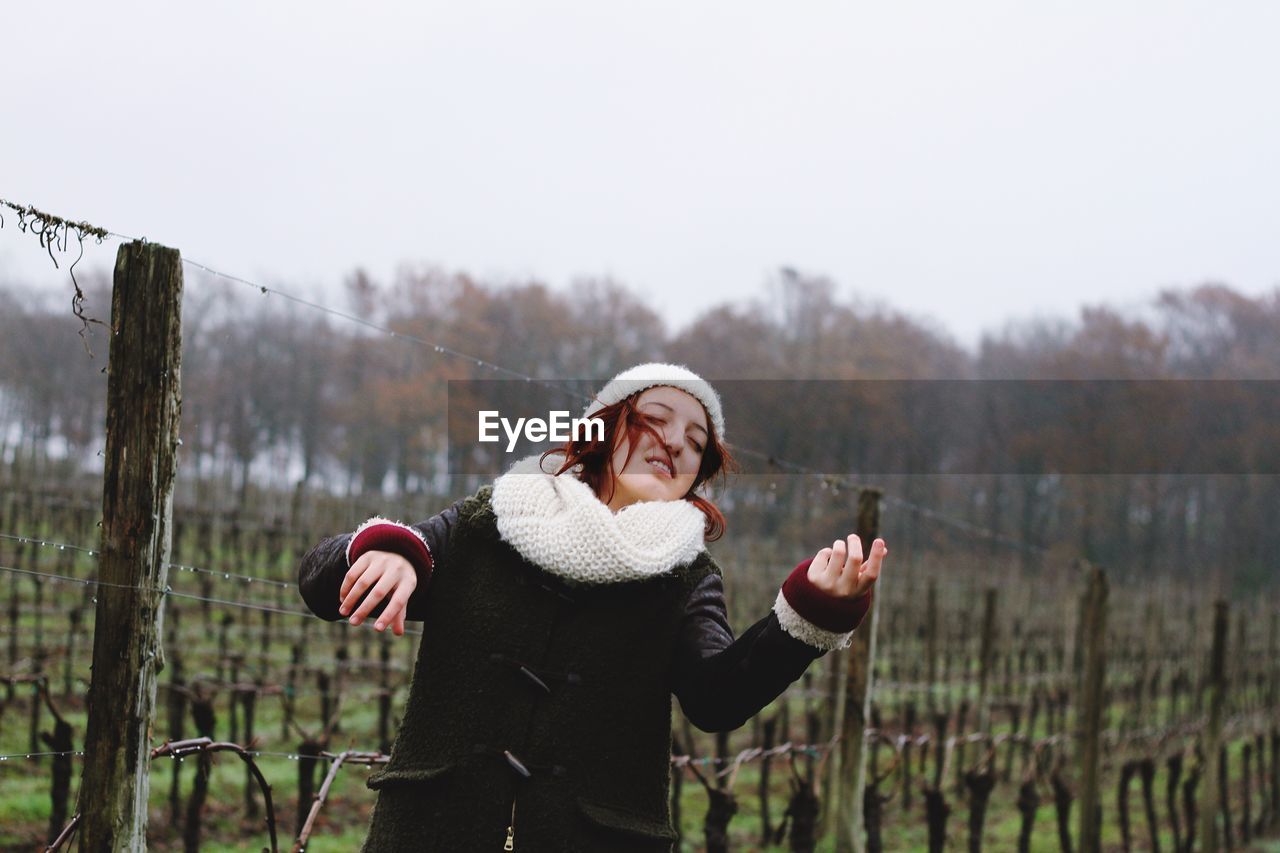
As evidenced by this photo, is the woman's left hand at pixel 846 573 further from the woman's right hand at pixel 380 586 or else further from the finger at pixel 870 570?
the woman's right hand at pixel 380 586

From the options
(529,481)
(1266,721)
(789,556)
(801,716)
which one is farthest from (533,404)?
(1266,721)

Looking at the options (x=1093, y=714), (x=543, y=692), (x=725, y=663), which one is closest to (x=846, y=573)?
(x=725, y=663)

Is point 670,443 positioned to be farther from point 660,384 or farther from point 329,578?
point 329,578

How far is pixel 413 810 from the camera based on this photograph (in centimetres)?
158

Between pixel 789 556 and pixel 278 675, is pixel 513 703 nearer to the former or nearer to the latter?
pixel 278 675

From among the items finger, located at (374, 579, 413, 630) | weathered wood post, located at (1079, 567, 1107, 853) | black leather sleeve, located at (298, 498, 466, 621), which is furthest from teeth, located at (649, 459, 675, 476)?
weathered wood post, located at (1079, 567, 1107, 853)

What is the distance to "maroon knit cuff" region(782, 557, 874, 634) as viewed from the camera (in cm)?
146

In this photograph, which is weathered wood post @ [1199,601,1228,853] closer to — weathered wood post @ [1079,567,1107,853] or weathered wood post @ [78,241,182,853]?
weathered wood post @ [1079,567,1107,853]

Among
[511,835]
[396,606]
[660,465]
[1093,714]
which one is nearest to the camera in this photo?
[396,606]

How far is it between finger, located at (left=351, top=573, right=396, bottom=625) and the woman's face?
1.47ft

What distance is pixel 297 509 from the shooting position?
15.1 meters

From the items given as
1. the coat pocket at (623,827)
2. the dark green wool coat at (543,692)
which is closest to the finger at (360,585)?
the dark green wool coat at (543,692)

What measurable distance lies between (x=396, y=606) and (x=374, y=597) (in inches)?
1.2

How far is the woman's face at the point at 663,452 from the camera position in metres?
1.80
